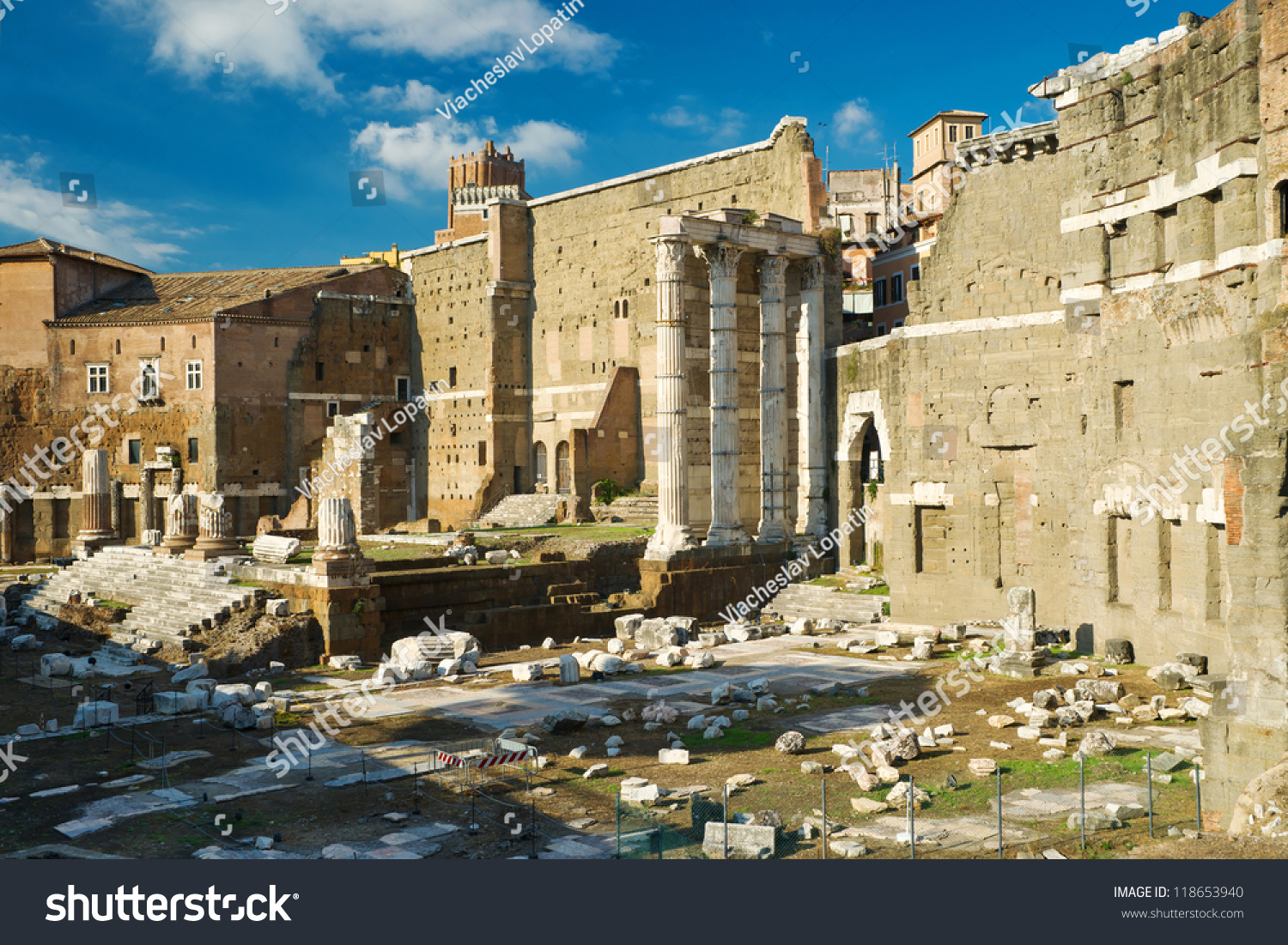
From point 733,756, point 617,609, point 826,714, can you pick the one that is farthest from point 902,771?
point 617,609

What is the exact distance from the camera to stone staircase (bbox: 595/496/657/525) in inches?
1409

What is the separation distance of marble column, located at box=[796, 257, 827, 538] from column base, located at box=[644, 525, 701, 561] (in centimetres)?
402

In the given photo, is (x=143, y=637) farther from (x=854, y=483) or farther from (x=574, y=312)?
(x=574, y=312)

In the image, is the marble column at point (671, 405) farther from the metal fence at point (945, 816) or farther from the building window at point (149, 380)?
the building window at point (149, 380)

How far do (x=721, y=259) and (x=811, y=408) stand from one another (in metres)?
4.81

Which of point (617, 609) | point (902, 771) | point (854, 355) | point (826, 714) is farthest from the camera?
point (854, 355)

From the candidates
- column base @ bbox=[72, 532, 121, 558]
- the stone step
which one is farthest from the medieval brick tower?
the stone step

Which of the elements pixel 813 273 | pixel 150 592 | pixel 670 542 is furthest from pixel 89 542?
pixel 813 273

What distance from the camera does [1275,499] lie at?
33.0 ft

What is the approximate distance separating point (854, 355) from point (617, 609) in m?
9.43

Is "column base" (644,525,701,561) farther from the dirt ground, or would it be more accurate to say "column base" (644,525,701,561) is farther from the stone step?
the dirt ground

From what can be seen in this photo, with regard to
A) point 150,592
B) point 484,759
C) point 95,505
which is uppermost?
point 95,505

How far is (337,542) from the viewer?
72.2 feet

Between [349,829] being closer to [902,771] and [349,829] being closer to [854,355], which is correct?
[902,771]
